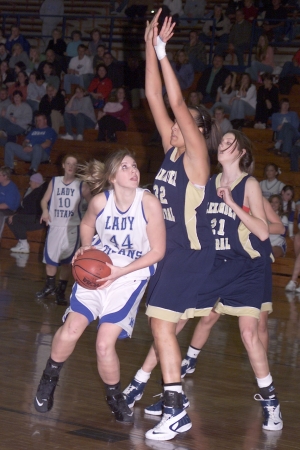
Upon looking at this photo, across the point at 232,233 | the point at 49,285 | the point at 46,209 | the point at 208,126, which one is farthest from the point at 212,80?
the point at 208,126

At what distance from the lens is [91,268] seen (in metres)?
3.64

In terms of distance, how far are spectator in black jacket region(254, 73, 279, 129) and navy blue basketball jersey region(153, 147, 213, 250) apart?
921cm

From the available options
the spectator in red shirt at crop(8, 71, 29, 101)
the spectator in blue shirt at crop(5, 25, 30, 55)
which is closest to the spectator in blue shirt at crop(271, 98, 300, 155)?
the spectator in red shirt at crop(8, 71, 29, 101)

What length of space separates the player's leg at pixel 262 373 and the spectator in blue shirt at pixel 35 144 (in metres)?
10.0

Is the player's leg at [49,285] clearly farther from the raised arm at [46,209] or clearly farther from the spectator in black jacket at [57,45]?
the spectator in black jacket at [57,45]

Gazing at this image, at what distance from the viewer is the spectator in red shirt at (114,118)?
13.7m

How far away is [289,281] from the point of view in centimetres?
1008

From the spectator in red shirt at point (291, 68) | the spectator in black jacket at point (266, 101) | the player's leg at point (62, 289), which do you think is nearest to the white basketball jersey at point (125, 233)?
the player's leg at point (62, 289)

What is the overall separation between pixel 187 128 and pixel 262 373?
59.0 inches

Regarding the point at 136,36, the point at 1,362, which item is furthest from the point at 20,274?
the point at 136,36

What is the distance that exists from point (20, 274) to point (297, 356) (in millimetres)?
4820

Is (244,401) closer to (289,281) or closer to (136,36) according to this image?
(289,281)

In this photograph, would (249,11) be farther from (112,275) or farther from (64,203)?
(112,275)

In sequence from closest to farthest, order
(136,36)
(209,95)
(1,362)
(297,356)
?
(1,362) → (297,356) → (209,95) → (136,36)
